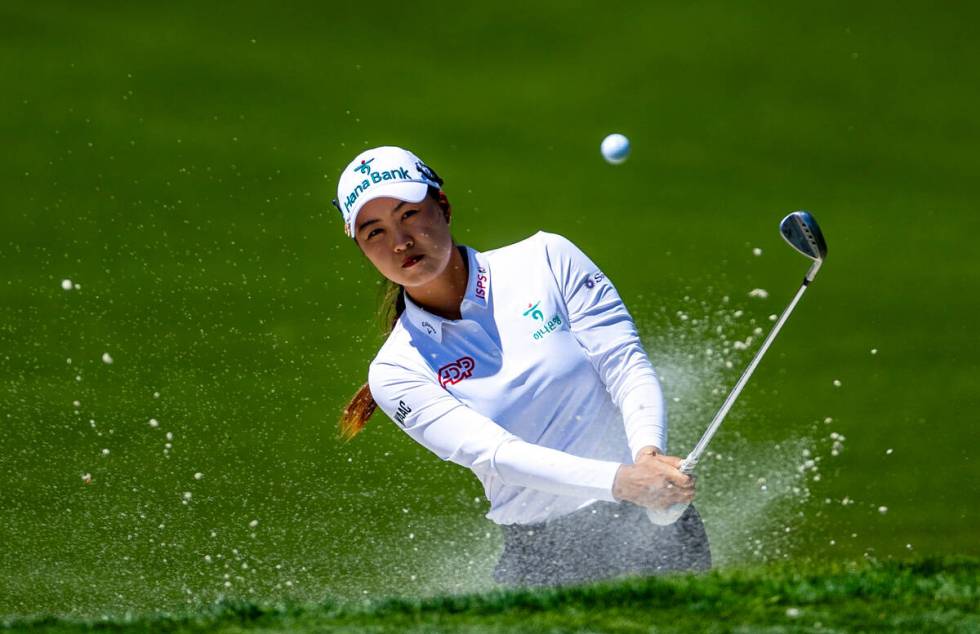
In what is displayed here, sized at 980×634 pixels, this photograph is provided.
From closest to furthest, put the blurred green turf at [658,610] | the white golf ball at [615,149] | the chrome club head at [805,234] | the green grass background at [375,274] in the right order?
the blurred green turf at [658,610], the chrome club head at [805,234], the white golf ball at [615,149], the green grass background at [375,274]

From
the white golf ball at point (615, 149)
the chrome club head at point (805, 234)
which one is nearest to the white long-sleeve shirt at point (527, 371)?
the chrome club head at point (805, 234)

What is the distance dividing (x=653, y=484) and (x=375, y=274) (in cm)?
236

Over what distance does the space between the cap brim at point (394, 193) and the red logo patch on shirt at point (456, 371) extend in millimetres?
299

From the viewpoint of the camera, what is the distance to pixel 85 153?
5039 millimetres

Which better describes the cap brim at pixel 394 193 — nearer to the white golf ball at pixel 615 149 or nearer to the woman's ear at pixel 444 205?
the woman's ear at pixel 444 205

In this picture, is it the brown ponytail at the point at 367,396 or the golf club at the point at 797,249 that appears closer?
the golf club at the point at 797,249

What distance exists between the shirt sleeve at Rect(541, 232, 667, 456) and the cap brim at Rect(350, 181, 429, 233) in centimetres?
27

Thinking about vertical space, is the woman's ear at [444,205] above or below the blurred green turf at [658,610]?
above

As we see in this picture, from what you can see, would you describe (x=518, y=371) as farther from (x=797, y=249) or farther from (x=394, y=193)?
(x=797, y=249)

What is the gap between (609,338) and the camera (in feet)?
9.57

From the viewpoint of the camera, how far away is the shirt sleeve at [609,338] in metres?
2.83

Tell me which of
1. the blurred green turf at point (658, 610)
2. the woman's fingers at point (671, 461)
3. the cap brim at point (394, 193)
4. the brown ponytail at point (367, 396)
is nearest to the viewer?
the blurred green turf at point (658, 610)

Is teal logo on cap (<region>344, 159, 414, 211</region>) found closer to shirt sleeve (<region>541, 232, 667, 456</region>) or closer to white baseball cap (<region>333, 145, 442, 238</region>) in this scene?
white baseball cap (<region>333, 145, 442, 238</region>)

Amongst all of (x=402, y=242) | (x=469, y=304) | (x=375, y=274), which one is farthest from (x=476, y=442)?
(x=375, y=274)
